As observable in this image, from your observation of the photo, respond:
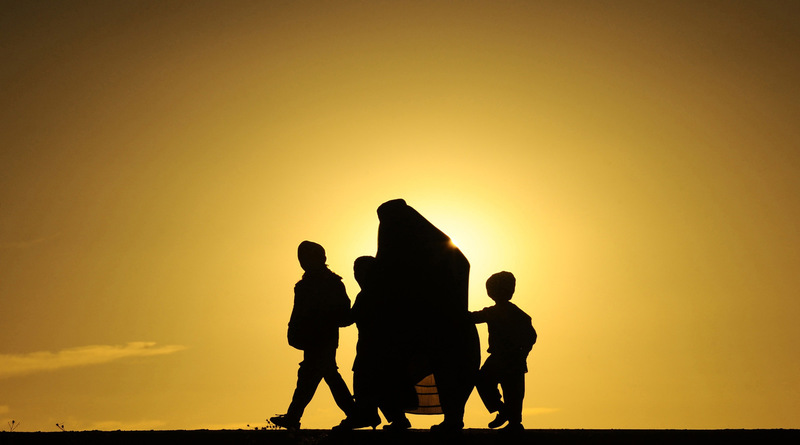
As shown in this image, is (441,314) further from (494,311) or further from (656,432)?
(656,432)

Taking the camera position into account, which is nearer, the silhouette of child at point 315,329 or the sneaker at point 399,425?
the sneaker at point 399,425

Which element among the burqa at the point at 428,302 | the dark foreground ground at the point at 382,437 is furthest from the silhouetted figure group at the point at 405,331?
the dark foreground ground at the point at 382,437

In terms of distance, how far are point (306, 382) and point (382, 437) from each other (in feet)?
7.33

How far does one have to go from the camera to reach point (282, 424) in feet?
38.2

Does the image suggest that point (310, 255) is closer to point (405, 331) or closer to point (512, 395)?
point (405, 331)

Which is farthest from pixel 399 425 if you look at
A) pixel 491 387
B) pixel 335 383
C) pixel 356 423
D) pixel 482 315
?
pixel 482 315

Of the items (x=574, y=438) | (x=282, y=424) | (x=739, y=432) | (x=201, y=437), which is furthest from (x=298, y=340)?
(x=739, y=432)

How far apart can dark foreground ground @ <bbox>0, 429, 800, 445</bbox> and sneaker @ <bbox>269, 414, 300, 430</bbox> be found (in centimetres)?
103

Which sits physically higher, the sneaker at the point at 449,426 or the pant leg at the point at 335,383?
the pant leg at the point at 335,383

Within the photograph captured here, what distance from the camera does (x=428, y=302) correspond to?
34.8ft

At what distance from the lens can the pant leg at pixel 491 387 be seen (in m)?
11.7

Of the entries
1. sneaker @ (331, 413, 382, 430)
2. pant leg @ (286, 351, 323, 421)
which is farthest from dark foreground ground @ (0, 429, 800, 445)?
pant leg @ (286, 351, 323, 421)

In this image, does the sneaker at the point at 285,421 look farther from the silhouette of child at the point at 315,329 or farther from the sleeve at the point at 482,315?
the sleeve at the point at 482,315

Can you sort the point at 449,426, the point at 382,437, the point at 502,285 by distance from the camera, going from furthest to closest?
the point at 502,285, the point at 449,426, the point at 382,437
